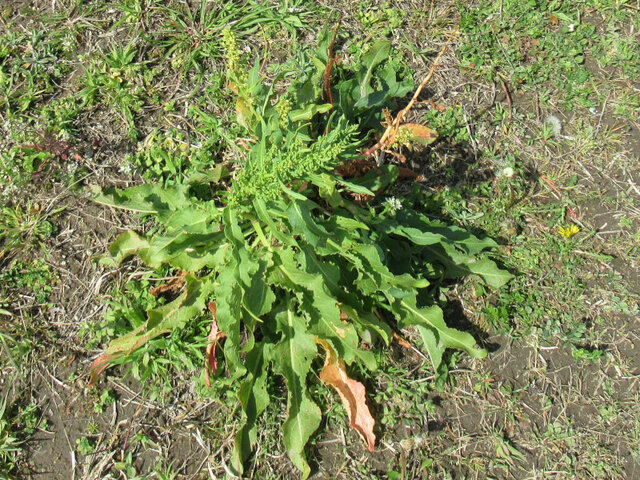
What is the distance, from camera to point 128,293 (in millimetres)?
3734

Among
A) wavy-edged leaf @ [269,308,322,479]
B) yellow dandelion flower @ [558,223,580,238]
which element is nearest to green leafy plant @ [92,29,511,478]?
wavy-edged leaf @ [269,308,322,479]

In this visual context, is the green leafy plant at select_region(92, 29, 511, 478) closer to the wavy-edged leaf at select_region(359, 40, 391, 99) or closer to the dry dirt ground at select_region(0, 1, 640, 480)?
the wavy-edged leaf at select_region(359, 40, 391, 99)

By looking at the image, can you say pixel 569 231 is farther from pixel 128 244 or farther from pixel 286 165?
pixel 128 244

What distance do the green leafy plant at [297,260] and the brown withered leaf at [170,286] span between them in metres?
0.02

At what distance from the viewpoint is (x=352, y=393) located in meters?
Result: 3.43

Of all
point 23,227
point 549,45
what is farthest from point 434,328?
point 23,227

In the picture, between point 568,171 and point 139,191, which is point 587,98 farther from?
point 139,191

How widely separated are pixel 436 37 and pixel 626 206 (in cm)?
189

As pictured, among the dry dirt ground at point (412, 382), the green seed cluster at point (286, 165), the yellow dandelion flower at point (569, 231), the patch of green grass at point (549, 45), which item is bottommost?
the dry dirt ground at point (412, 382)

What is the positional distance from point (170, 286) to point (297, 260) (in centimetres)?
96

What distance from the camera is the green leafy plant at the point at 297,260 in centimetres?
300

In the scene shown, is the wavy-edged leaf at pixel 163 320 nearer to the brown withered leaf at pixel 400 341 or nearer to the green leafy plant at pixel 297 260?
the green leafy plant at pixel 297 260

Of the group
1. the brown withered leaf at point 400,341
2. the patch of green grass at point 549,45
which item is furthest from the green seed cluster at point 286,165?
the patch of green grass at point 549,45

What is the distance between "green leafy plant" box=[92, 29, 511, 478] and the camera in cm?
300
